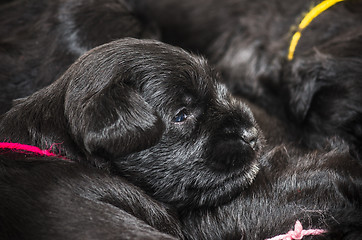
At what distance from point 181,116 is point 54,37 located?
0.89 metres

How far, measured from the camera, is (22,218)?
1.19 m

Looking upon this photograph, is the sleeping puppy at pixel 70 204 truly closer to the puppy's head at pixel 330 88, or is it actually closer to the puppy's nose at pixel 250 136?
the puppy's nose at pixel 250 136

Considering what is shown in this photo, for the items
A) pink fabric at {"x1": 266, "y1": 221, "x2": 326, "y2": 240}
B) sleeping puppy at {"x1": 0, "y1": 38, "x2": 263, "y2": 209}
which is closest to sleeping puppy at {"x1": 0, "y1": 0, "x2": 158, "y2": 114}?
sleeping puppy at {"x1": 0, "y1": 38, "x2": 263, "y2": 209}

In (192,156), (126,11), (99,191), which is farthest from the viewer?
(126,11)

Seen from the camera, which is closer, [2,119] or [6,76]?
[2,119]

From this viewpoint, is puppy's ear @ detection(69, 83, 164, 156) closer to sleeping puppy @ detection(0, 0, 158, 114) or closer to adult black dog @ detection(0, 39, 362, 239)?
adult black dog @ detection(0, 39, 362, 239)

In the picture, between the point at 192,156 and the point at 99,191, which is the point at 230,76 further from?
the point at 99,191

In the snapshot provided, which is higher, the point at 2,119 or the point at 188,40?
the point at 2,119

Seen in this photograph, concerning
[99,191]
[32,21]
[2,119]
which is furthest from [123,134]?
[32,21]

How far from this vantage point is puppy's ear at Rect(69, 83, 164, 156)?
4.17ft

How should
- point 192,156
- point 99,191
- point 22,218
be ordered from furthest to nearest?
point 192,156 < point 99,191 < point 22,218

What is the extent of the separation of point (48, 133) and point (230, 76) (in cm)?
122

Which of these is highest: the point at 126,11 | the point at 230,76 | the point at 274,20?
the point at 126,11

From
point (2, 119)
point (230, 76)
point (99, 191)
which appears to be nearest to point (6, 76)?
point (2, 119)
